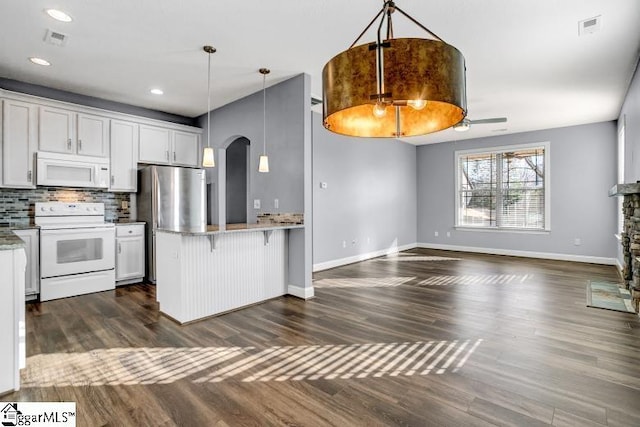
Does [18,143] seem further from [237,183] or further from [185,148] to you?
[237,183]

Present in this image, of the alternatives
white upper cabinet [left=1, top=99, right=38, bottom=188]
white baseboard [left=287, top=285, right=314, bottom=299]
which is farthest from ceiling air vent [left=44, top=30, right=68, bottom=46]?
white baseboard [left=287, top=285, right=314, bottom=299]

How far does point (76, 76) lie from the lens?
13.4 ft

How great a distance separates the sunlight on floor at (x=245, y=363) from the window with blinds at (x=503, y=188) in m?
5.54

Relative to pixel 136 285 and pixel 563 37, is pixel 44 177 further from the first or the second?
pixel 563 37

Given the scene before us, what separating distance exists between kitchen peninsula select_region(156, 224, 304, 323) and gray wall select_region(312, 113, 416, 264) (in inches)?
70.2

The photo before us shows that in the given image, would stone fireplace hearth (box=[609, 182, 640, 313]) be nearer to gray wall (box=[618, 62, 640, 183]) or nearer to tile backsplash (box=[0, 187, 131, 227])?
gray wall (box=[618, 62, 640, 183])

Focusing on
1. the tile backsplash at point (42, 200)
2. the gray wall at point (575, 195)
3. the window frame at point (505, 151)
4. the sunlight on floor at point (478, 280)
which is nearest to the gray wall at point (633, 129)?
the gray wall at point (575, 195)

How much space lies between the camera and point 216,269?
3.52 m

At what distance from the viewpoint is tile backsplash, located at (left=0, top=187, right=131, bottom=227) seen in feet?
13.8

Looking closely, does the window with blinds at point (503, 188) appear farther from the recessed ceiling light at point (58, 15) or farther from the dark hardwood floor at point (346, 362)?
the recessed ceiling light at point (58, 15)

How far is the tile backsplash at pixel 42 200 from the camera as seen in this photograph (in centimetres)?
421

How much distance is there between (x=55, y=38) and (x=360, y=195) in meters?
4.99

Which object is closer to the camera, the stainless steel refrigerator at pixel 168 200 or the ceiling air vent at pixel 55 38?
the ceiling air vent at pixel 55 38

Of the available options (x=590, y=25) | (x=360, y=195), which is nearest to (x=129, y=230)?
(x=360, y=195)
